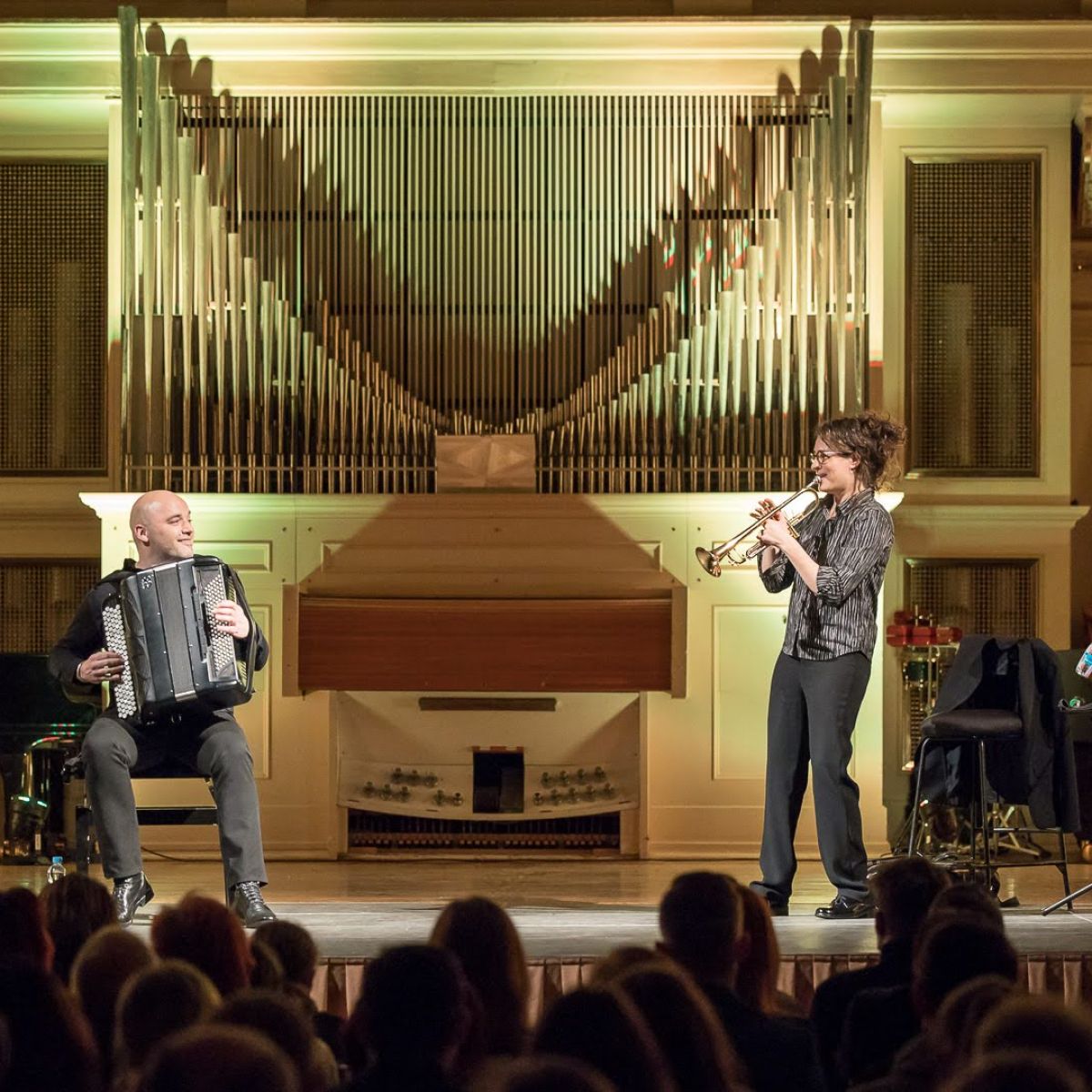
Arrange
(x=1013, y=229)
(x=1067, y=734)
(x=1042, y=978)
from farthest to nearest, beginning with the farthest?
(x=1013, y=229)
(x=1067, y=734)
(x=1042, y=978)

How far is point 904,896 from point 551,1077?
1.87 meters

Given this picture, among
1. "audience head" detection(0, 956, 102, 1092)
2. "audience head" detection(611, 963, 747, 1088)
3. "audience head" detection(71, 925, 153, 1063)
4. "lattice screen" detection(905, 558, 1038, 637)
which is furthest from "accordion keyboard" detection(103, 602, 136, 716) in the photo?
"lattice screen" detection(905, 558, 1038, 637)

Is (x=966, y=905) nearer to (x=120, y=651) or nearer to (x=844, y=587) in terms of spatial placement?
(x=844, y=587)

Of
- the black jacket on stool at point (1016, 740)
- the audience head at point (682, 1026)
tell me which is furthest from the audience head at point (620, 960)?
the black jacket on stool at point (1016, 740)

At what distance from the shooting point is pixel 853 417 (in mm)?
5801

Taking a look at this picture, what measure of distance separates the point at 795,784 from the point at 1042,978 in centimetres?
134

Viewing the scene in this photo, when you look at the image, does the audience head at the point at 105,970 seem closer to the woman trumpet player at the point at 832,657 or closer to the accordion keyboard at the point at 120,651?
the accordion keyboard at the point at 120,651

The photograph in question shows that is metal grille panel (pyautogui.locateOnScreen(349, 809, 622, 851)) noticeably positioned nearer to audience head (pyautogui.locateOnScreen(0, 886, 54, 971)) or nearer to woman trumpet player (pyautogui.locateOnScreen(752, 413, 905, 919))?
woman trumpet player (pyautogui.locateOnScreen(752, 413, 905, 919))

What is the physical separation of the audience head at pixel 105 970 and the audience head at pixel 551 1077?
1.24 m

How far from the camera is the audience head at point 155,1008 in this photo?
2678mm

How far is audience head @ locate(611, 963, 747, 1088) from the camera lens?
2496mm

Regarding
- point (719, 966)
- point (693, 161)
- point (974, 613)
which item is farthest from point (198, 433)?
point (719, 966)

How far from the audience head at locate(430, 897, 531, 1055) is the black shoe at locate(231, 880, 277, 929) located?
2440mm

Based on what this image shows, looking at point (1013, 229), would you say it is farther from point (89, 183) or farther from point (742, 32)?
point (89, 183)
